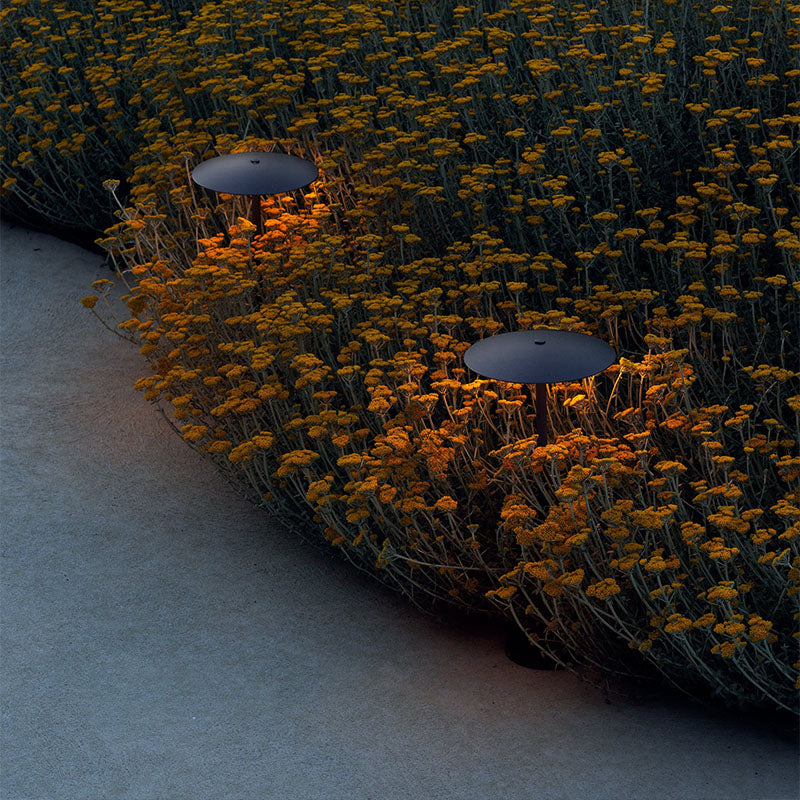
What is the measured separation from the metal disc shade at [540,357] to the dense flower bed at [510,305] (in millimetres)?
140

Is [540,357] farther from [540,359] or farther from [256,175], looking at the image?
[256,175]

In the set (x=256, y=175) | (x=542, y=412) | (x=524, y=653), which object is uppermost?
(x=256, y=175)

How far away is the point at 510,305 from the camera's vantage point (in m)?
4.32

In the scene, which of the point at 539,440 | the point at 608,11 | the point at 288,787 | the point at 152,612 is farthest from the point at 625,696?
the point at 608,11

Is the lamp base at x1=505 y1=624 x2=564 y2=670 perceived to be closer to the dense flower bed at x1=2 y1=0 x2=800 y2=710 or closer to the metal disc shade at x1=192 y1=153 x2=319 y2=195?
the dense flower bed at x1=2 y1=0 x2=800 y2=710

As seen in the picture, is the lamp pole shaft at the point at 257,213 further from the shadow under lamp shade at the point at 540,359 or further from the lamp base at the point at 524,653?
the lamp base at the point at 524,653

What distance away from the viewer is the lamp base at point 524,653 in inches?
154

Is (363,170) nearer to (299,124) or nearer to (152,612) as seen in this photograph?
(299,124)

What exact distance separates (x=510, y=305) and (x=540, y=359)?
2.44 feet

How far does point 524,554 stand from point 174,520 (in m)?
1.80

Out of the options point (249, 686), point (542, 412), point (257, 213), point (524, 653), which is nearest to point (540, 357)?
point (542, 412)

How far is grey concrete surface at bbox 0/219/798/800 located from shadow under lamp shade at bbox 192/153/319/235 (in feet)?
3.97

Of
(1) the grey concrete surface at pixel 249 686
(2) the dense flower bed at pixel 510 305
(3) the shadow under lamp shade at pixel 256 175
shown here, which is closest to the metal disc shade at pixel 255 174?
(3) the shadow under lamp shade at pixel 256 175

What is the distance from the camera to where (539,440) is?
12.2 feet
